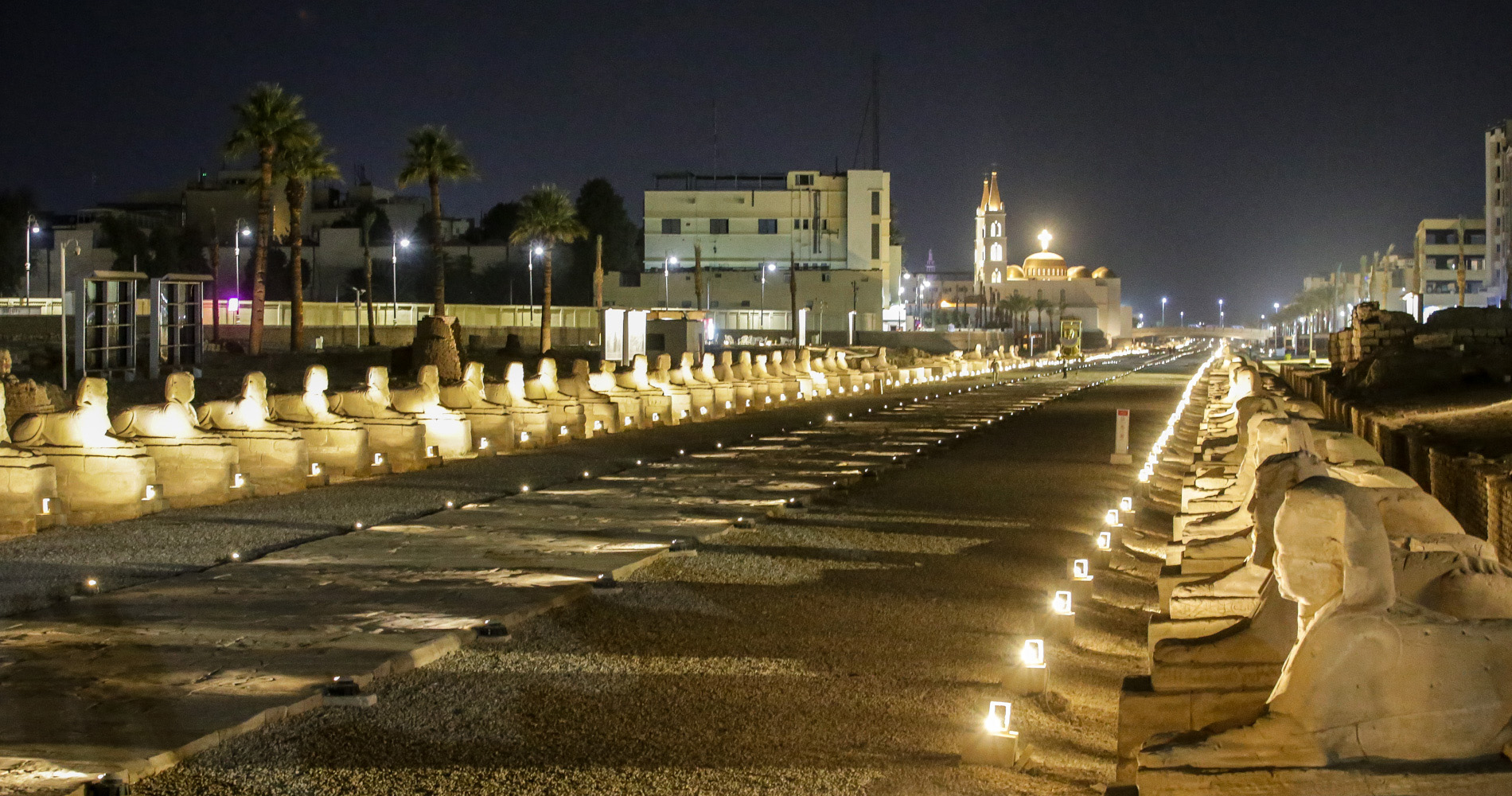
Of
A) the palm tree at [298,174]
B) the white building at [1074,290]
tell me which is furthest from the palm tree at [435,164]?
the white building at [1074,290]

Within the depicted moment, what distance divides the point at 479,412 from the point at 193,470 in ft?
27.2

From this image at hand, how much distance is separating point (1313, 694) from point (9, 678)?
22.8 ft

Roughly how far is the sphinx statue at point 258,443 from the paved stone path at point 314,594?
1.62 ft

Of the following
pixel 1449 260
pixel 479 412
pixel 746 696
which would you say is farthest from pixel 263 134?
pixel 1449 260

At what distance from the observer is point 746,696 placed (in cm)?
829

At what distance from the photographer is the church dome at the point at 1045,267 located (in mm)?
195125

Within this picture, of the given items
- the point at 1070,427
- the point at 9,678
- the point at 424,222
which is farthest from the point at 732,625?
the point at 424,222

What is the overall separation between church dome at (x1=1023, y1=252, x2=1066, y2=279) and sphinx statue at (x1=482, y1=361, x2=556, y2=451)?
172414 millimetres

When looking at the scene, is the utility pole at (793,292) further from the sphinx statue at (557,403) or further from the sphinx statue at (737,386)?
the sphinx statue at (557,403)

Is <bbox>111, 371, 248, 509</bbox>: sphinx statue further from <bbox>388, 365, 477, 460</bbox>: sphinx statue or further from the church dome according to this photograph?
the church dome

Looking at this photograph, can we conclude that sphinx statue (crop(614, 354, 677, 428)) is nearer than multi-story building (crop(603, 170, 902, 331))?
Yes

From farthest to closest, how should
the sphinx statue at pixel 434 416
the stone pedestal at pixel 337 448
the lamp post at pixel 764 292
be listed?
the lamp post at pixel 764 292 < the sphinx statue at pixel 434 416 < the stone pedestal at pixel 337 448

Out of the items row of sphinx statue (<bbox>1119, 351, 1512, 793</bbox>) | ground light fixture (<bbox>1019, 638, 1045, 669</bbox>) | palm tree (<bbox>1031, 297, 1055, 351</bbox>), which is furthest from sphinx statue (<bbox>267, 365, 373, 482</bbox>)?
palm tree (<bbox>1031, 297, 1055, 351</bbox>)

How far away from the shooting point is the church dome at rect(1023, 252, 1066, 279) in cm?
19512
